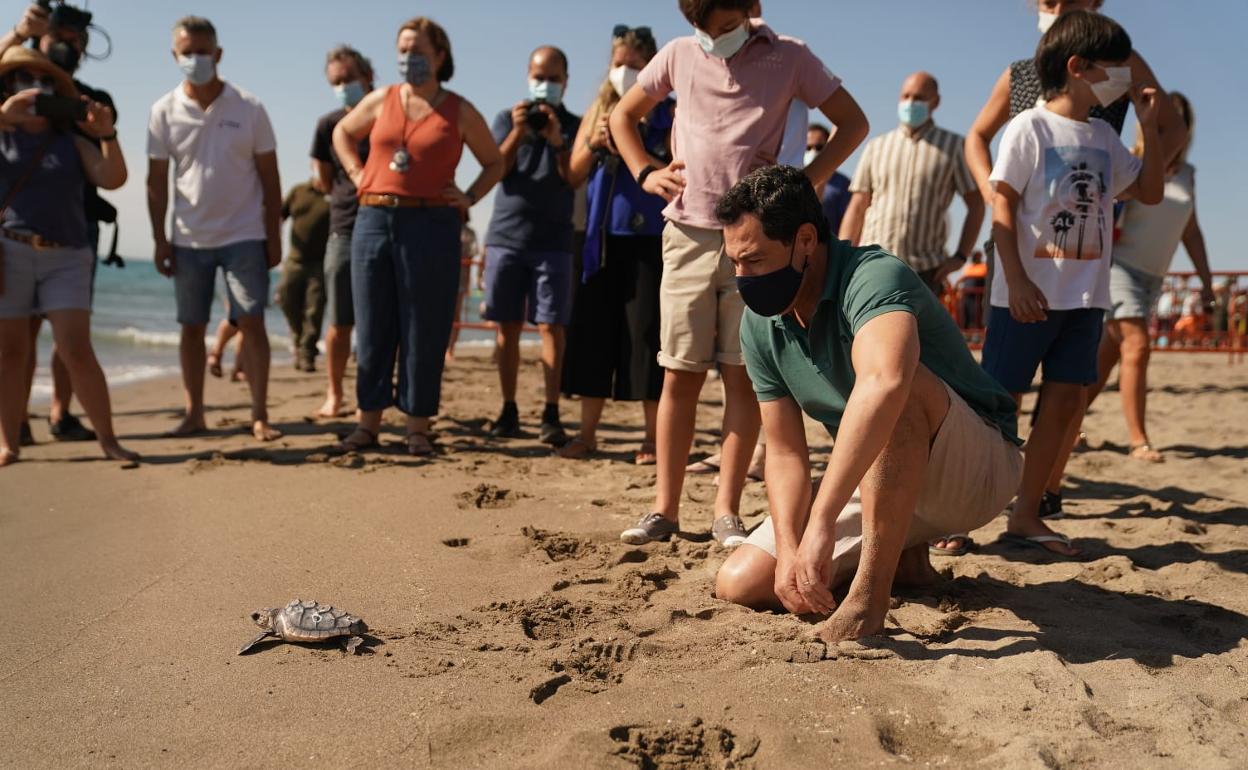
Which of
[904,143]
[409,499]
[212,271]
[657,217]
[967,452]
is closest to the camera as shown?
[967,452]

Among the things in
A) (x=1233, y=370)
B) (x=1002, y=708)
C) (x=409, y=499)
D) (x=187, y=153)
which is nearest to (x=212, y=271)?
(x=187, y=153)

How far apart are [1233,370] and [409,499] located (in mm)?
9614

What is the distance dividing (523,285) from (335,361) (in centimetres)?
131

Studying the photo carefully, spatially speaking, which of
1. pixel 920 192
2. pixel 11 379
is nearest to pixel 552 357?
pixel 920 192

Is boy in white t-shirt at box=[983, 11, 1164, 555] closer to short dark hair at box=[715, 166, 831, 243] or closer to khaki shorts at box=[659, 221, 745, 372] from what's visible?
khaki shorts at box=[659, 221, 745, 372]

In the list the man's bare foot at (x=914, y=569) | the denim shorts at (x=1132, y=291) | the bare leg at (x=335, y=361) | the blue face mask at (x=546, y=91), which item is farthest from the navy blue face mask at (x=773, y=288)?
the bare leg at (x=335, y=361)

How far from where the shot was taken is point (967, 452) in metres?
2.65

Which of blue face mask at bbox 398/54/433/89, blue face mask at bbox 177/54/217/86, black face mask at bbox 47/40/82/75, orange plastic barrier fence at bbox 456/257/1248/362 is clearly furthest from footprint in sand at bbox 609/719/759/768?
orange plastic barrier fence at bbox 456/257/1248/362

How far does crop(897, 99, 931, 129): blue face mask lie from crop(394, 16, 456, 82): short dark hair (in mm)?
2140

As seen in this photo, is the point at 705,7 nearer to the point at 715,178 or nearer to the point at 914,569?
the point at 715,178

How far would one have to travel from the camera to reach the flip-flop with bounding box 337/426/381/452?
16.5 ft

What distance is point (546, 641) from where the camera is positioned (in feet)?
8.59

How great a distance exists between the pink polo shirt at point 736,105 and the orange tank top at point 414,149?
1.61 metres

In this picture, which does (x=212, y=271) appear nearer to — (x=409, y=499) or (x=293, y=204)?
(x=409, y=499)
